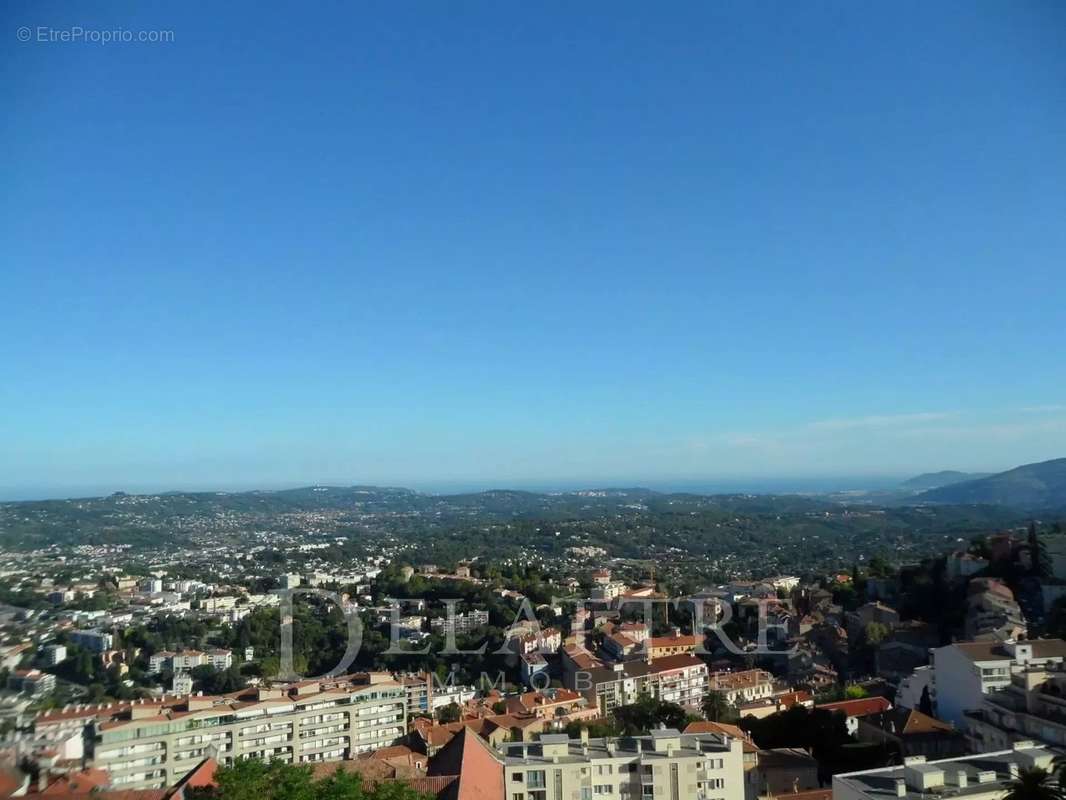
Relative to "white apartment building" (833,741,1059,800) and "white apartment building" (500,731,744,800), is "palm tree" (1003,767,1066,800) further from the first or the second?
"white apartment building" (500,731,744,800)

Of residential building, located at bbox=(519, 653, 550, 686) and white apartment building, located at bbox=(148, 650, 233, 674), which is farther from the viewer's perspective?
residential building, located at bbox=(519, 653, 550, 686)

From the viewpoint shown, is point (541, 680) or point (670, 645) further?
point (670, 645)

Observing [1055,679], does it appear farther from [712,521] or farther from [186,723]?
[712,521]

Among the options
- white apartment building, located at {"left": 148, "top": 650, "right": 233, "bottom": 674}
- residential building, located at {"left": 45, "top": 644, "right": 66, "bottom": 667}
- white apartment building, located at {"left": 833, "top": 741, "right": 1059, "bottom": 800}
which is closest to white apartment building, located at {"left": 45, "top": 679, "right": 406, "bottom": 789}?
residential building, located at {"left": 45, "top": 644, "right": 66, "bottom": 667}

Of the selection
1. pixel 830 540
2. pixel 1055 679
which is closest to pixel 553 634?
pixel 1055 679

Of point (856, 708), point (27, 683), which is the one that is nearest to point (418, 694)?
point (856, 708)

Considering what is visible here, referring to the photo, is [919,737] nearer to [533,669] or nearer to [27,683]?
[533,669]

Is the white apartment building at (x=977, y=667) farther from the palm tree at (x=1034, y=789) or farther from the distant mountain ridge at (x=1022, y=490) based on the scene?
the distant mountain ridge at (x=1022, y=490)
